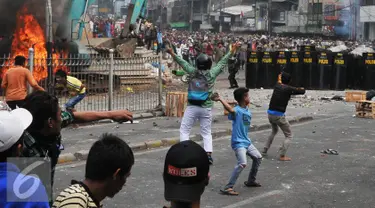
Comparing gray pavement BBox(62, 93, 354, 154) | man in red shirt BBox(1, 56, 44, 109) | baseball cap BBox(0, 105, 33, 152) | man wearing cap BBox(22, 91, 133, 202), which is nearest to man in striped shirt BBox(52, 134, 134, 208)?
baseball cap BBox(0, 105, 33, 152)

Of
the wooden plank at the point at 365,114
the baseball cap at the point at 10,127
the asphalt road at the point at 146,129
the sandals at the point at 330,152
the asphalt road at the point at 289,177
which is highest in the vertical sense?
the baseball cap at the point at 10,127

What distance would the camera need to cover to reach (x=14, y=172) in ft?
8.65

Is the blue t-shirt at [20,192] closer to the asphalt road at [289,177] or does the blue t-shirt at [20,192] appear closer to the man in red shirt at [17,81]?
the asphalt road at [289,177]

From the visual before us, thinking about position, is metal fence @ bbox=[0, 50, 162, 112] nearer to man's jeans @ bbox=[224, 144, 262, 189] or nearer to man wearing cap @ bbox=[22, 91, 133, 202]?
man's jeans @ bbox=[224, 144, 262, 189]

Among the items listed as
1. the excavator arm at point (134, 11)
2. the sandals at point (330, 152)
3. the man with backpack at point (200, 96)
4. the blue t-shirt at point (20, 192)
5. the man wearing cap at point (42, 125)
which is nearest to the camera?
the blue t-shirt at point (20, 192)

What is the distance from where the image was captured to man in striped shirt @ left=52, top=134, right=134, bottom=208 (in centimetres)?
277

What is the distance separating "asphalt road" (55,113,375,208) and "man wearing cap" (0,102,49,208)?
4.41 m

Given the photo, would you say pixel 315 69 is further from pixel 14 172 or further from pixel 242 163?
pixel 14 172

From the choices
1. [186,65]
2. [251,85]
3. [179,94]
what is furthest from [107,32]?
[186,65]

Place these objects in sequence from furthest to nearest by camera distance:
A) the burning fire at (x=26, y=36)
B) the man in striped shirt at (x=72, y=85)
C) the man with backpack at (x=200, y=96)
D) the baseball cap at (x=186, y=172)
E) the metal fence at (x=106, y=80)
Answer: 1. the burning fire at (x=26, y=36)
2. the metal fence at (x=106, y=80)
3. the man in striped shirt at (x=72, y=85)
4. the man with backpack at (x=200, y=96)
5. the baseball cap at (x=186, y=172)

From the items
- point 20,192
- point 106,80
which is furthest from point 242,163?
point 106,80

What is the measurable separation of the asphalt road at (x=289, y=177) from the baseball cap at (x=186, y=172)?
14.2ft

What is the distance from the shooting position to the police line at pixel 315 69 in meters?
22.5

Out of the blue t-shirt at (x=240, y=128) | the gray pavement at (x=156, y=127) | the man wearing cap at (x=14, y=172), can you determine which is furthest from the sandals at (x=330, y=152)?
the man wearing cap at (x=14, y=172)
